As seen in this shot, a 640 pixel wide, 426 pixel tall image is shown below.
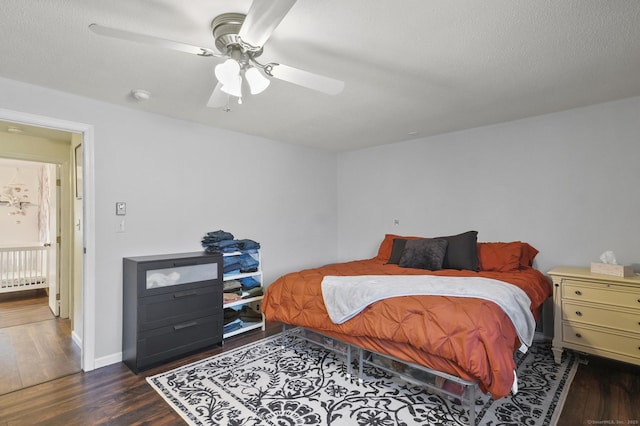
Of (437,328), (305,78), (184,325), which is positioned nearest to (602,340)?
(437,328)

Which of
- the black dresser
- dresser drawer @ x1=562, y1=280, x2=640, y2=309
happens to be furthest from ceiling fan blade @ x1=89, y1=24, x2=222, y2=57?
dresser drawer @ x1=562, y1=280, x2=640, y2=309

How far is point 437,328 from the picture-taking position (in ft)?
6.44

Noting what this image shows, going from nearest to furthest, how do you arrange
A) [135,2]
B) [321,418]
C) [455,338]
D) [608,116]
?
[135,2]
[455,338]
[321,418]
[608,116]

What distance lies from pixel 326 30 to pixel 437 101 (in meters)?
1.49

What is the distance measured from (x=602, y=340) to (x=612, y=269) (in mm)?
570

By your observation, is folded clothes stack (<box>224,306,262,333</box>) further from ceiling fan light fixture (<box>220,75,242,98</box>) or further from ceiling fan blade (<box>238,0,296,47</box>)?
ceiling fan blade (<box>238,0,296,47</box>)

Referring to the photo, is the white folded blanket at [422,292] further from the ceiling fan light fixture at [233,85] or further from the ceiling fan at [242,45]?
the ceiling fan light fixture at [233,85]

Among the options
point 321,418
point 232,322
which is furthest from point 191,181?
point 321,418

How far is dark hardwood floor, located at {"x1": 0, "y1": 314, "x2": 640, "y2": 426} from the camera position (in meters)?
1.99

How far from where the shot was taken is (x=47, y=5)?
153 centimetres

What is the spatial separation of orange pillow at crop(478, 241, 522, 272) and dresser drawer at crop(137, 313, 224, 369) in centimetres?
273

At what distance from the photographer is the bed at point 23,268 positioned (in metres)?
5.03

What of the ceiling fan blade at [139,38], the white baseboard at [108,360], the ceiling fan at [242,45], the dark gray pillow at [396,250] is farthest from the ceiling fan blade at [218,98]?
the dark gray pillow at [396,250]

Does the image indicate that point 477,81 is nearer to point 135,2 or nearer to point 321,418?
point 135,2
